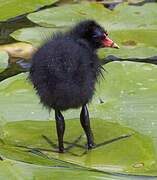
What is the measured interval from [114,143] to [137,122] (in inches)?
6.7

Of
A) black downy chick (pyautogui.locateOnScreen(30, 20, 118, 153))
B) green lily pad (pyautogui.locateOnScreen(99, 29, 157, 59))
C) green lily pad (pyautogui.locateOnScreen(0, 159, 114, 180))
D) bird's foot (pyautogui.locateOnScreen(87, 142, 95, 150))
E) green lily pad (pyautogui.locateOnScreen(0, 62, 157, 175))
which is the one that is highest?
black downy chick (pyautogui.locateOnScreen(30, 20, 118, 153))

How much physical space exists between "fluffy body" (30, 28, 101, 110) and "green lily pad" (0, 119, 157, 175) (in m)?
0.19

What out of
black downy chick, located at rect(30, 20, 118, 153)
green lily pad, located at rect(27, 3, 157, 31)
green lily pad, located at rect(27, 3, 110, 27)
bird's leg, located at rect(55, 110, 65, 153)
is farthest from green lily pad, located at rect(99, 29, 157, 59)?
bird's leg, located at rect(55, 110, 65, 153)

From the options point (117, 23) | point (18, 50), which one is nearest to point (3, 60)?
point (18, 50)

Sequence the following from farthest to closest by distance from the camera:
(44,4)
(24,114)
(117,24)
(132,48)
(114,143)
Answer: (44,4) → (117,24) → (132,48) → (24,114) → (114,143)

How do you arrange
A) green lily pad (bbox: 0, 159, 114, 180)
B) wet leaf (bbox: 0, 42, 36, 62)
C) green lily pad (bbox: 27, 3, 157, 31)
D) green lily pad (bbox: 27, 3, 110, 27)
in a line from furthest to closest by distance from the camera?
green lily pad (bbox: 27, 3, 110, 27) → green lily pad (bbox: 27, 3, 157, 31) → wet leaf (bbox: 0, 42, 36, 62) → green lily pad (bbox: 0, 159, 114, 180)

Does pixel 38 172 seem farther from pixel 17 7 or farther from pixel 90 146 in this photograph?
pixel 17 7

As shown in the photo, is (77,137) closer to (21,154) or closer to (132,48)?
(21,154)

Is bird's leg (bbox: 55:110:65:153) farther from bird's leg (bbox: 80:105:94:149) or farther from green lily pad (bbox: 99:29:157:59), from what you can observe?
green lily pad (bbox: 99:29:157:59)

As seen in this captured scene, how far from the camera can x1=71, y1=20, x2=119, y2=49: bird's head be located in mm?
2737

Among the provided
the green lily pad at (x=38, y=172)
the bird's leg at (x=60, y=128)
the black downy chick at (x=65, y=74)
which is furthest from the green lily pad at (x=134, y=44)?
the green lily pad at (x=38, y=172)

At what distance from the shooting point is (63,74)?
2518 millimetres

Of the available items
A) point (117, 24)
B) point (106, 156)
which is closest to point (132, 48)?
point (117, 24)

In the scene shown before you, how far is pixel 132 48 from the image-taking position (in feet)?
12.3
